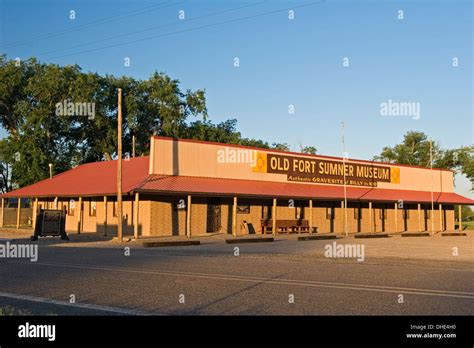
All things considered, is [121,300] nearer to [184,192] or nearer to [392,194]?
[184,192]

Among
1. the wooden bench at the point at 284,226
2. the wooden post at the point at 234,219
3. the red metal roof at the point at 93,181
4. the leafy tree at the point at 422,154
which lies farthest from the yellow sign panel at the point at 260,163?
the leafy tree at the point at 422,154

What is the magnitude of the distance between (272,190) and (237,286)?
88.8 ft

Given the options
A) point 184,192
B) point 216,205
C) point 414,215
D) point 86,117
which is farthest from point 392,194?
point 86,117

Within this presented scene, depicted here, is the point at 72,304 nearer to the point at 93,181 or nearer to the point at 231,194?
the point at 231,194

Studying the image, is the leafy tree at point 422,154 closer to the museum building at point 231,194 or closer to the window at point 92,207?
the museum building at point 231,194

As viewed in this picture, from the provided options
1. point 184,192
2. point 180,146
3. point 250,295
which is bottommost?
point 250,295

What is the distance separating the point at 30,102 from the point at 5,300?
6058cm

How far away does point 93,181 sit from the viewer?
39562mm

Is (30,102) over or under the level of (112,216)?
over

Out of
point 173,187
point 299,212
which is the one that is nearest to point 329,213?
point 299,212

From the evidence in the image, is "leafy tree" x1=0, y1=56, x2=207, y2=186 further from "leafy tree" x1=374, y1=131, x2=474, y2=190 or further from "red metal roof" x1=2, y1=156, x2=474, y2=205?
"leafy tree" x1=374, y1=131, x2=474, y2=190

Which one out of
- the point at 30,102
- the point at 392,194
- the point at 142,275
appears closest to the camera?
the point at 142,275

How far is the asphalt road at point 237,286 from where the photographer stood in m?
9.07

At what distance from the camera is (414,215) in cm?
5231
